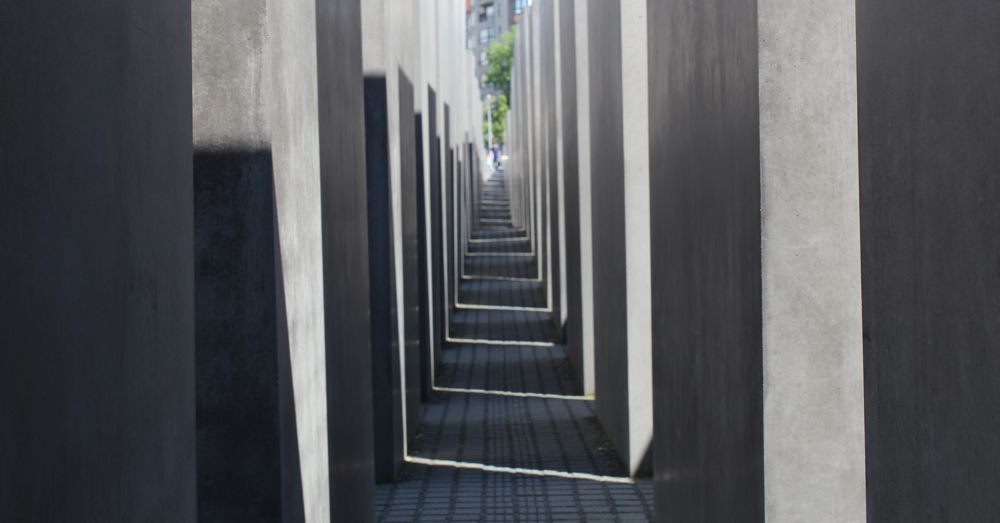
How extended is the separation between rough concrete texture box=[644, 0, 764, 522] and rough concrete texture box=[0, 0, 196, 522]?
1.95m

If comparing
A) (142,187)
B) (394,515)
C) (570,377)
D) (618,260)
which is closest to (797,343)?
(142,187)

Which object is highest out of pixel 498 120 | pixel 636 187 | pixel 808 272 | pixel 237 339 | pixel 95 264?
pixel 498 120

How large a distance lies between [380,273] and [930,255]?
660 centimetres

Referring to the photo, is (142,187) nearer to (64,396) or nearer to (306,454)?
(64,396)

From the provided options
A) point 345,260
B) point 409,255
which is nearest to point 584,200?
point 409,255

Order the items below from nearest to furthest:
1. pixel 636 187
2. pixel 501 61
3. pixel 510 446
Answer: pixel 636 187
pixel 510 446
pixel 501 61

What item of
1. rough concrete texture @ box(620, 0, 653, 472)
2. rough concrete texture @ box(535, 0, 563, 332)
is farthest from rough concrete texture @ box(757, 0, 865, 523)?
rough concrete texture @ box(535, 0, 563, 332)

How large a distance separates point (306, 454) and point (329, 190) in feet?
4.96

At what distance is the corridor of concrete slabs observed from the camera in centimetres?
799

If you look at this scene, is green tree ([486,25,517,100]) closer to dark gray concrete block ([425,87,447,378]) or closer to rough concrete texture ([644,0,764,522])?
dark gray concrete block ([425,87,447,378])

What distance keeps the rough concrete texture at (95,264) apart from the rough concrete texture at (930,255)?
1.54 meters

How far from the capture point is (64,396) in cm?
225

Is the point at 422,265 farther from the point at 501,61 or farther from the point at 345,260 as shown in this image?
the point at 501,61

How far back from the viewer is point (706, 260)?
16.7 ft
